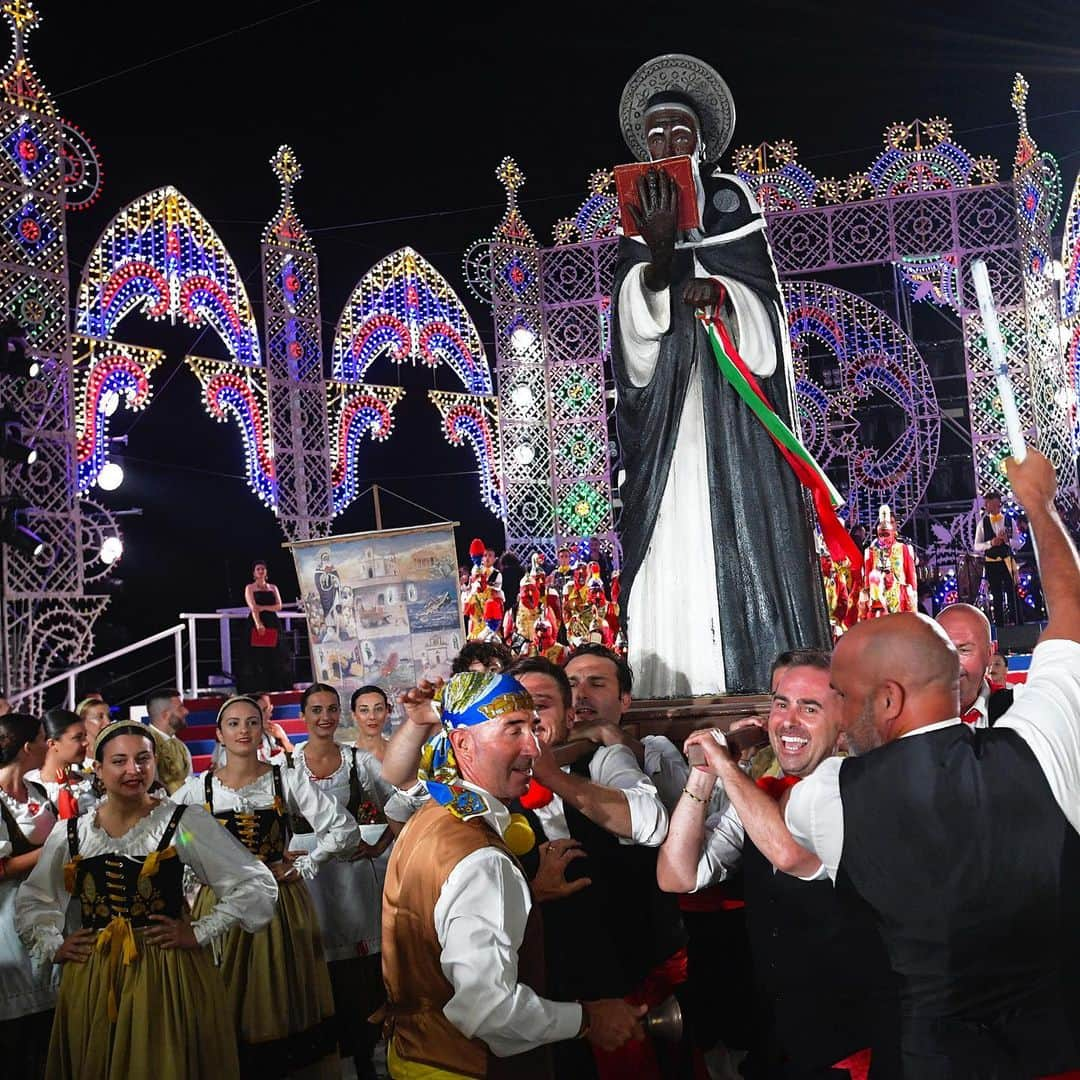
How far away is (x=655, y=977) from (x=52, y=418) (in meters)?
Result: 8.68

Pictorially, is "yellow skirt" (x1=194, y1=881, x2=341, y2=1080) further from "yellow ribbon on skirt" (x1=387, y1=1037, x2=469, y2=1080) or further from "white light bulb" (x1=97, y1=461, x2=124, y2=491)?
"white light bulb" (x1=97, y1=461, x2=124, y2=491)

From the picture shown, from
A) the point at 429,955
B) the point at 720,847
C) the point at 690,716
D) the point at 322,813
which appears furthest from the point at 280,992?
the point at 429,955

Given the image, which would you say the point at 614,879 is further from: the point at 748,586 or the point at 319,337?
the point at 319,337

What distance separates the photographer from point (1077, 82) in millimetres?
16469

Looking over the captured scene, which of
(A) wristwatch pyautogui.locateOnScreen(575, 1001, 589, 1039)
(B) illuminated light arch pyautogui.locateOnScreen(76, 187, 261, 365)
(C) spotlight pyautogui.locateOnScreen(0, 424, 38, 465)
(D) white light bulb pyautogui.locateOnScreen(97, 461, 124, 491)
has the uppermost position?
(B) illuminated light arch pyautogui.locateOnScreen(76, 187, 261, 365)

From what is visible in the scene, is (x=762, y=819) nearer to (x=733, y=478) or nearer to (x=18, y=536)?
(x=733, y=478)

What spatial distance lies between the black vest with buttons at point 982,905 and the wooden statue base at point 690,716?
246cm

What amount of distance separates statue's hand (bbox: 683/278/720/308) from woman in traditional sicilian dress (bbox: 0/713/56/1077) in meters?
3.14

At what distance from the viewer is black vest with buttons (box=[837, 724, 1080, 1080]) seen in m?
2.34

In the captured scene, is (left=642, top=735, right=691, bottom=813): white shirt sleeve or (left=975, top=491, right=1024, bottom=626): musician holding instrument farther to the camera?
(left=975, top=491, right=1024, bottom=626): musician holding instrument

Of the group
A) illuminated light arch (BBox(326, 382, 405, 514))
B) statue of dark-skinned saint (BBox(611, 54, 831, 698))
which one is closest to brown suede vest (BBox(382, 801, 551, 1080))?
statue of dark-skinned saint (BBox(611, 54, 831, 698))

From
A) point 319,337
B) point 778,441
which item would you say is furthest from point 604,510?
point 778,441

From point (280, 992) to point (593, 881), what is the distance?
6.70 feet

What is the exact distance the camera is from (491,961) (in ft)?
8.45
